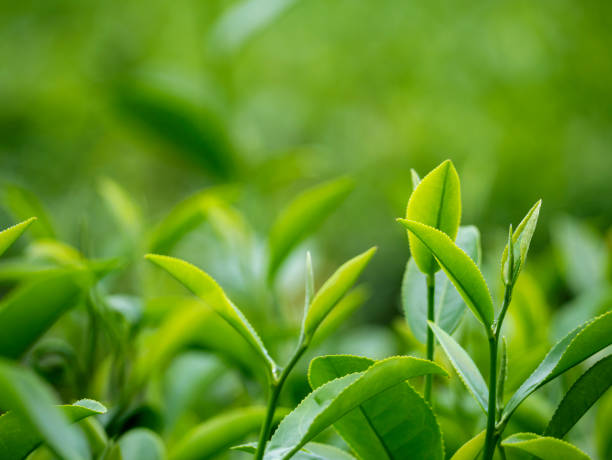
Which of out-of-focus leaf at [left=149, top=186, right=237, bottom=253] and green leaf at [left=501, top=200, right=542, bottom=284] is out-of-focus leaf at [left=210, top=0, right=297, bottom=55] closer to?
out-of-focus leaf at [left=149, top=186, right=237, bottom=253]

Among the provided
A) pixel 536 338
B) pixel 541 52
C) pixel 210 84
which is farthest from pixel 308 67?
pixel 536 338

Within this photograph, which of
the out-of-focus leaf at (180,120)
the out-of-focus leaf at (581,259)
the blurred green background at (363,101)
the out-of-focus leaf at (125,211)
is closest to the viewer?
the out-of-focus leaf at (125,211)

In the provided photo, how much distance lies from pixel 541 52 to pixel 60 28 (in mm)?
1667

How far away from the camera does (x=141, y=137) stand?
1012mm

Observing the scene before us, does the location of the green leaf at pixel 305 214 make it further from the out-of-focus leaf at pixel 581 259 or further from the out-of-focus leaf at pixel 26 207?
the out-of-focus leaf at pixel 581 259

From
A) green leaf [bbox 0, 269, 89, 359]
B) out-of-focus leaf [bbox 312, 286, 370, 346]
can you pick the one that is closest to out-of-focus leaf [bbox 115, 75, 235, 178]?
out-of-focus leaf [bbox 312, 286, 370, 346]

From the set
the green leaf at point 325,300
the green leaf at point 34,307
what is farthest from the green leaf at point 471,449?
the green leaf at point 34,307

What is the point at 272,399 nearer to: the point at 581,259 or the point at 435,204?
the point at 435,204

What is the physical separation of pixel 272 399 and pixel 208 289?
6cm

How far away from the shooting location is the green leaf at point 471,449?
311 mm

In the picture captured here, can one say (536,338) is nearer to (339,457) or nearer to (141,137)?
(339,457)

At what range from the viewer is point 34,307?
0.39m

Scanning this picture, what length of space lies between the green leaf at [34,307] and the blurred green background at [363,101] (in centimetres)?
139

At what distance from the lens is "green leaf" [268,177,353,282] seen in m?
0.54
